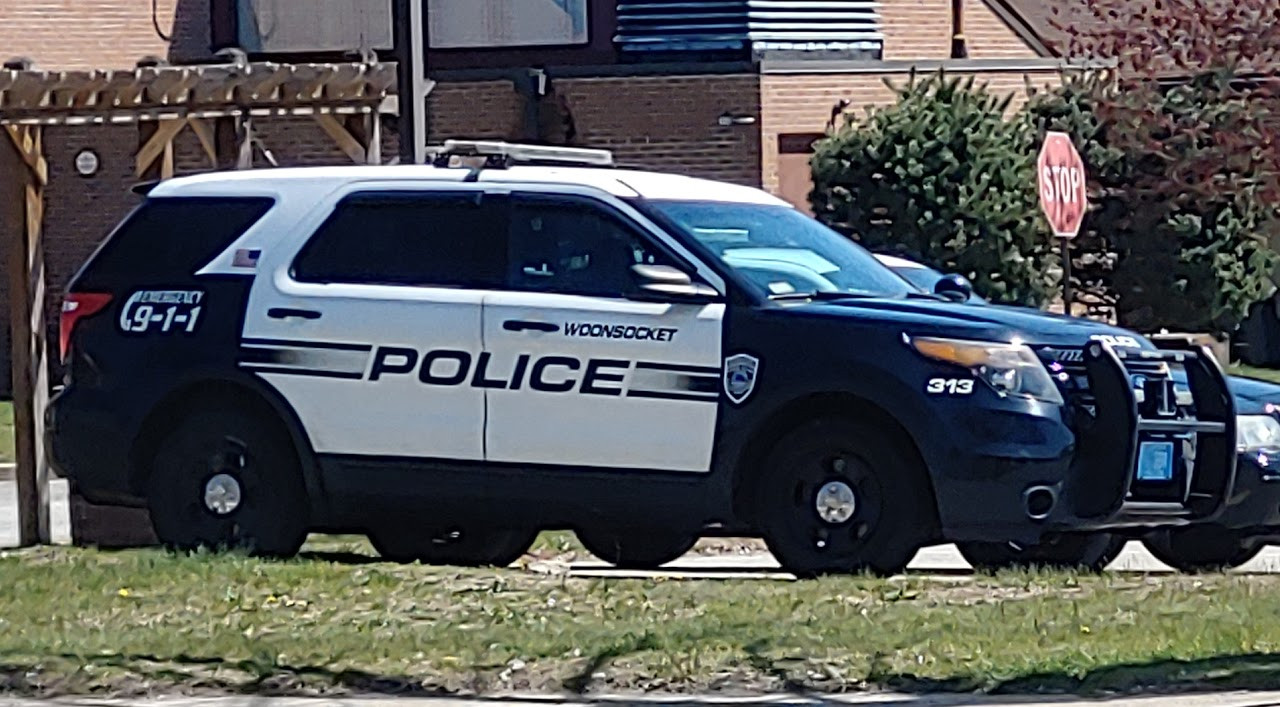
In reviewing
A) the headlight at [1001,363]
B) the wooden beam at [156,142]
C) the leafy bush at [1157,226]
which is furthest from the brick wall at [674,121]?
the headlight at [1001,363]

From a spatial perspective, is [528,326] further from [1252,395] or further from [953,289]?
[1252,395]

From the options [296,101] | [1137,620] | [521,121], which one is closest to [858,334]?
[1137,620]

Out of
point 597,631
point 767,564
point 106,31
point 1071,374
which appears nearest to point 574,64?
point 106,31

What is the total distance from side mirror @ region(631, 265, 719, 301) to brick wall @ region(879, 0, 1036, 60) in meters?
19.5

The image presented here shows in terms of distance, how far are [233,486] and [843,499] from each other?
9.55ft

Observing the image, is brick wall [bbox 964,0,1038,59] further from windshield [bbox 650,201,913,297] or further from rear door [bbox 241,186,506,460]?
rear door [bbox 241,186,506,460]

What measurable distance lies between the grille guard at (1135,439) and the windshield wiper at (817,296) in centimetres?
113

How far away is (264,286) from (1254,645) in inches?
196

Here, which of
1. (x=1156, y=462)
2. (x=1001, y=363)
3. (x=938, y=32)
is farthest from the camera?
(x=938, y=32)

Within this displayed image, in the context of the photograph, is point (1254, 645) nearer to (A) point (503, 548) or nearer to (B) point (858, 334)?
(B) point (858, 334)

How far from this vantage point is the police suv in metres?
10.8

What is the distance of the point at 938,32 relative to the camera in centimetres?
3134

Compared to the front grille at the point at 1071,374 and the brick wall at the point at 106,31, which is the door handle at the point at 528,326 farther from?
the brick wall at the point at 106,31

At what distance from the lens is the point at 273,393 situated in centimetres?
1160
